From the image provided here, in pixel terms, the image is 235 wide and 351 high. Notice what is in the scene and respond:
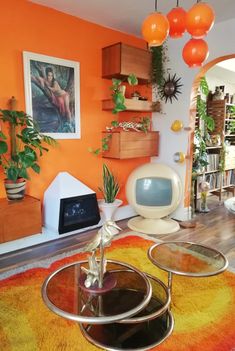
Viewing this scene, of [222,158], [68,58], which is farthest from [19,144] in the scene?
[222,158]

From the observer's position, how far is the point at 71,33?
3061 mm

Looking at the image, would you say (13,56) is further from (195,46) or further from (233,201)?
(233,201)

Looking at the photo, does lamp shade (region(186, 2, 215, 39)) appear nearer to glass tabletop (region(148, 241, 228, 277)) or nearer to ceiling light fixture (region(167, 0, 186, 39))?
ceiling light fixture (region(167, 0, 186, 39))

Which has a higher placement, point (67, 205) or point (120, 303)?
point (67, 205)

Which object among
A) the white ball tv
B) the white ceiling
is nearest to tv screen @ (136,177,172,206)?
the white ball tv

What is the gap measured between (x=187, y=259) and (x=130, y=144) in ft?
6.06

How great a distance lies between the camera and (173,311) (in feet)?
5.97

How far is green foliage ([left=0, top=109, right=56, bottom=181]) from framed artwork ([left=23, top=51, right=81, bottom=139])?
193mm

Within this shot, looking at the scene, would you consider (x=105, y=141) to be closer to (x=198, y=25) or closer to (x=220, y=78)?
(x=198, y=25)

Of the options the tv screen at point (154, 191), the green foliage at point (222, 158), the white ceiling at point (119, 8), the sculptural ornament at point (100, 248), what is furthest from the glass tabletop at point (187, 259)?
the green foliage at point (222, 158)

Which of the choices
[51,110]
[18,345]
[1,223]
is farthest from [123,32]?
[18,345]

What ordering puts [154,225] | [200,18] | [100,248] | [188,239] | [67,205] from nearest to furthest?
1. [200,18]
2. [100,248]
3. [67,205]
4. [188,239]
5. [154,225]

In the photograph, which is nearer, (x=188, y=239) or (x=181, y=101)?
(x=188, y=239)

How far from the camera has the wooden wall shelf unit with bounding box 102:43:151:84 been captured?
3211mm
